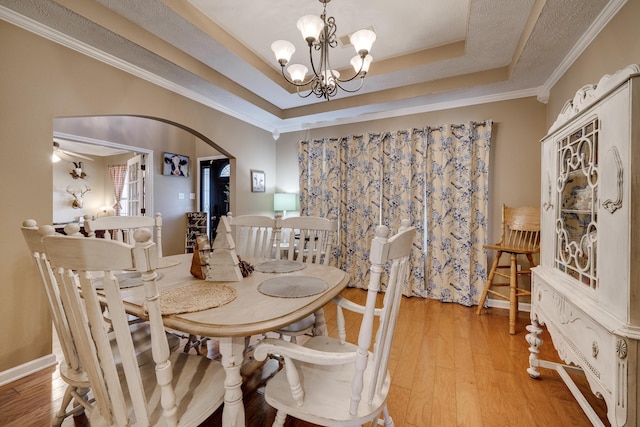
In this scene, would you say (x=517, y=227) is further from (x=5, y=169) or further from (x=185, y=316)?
(x=5, y=169)

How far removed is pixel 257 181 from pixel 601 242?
3.65 meters

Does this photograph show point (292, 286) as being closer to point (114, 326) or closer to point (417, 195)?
point (114, 326)

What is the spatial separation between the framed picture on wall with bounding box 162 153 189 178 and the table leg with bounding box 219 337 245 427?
15.0 feet

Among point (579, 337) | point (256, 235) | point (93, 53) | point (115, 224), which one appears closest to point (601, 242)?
point (579, 337)

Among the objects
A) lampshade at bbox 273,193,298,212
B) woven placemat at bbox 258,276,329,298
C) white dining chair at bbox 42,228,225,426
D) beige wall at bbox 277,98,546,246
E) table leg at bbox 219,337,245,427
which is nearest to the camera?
white dining chair at bbox 42,228,225,426

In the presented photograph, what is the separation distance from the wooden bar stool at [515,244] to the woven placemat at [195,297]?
8.42 ft

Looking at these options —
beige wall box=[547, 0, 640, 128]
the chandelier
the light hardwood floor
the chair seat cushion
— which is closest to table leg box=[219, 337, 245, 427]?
the chair seat cushion

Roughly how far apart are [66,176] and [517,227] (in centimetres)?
832

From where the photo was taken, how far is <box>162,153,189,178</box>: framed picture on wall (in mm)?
4728

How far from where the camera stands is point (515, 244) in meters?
2.99

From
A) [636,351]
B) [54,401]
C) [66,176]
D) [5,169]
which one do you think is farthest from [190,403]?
[66,176]

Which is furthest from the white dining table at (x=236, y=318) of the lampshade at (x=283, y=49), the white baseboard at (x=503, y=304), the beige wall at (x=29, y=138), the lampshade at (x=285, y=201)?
the lampshade at (x=285, y=201)

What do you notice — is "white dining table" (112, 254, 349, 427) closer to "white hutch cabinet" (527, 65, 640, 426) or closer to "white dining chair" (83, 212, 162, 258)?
"white dining chair" (83, 212, 162, 258)

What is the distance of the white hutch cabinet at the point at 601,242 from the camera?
939 mm
